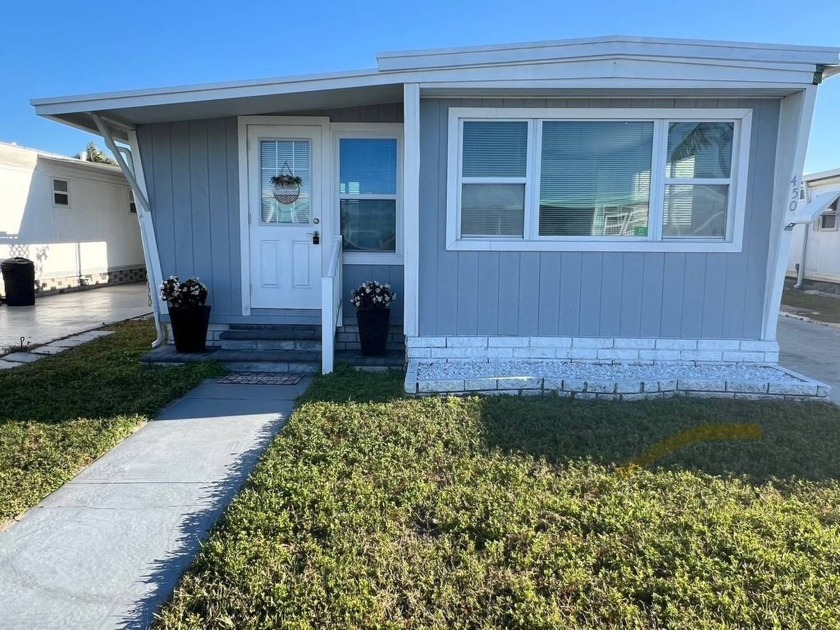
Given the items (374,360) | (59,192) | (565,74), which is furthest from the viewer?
(59,192)

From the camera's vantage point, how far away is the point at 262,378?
5.46 m

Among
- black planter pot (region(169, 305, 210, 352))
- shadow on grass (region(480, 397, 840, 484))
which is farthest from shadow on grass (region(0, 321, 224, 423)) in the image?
shadow on grass (region(480, 397, 840, 484))

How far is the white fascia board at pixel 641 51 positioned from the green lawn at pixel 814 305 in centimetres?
599

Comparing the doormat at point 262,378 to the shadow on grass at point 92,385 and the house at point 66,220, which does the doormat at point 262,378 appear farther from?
the house at point 66,220

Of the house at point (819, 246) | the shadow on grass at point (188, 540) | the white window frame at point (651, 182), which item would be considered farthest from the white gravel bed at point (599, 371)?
the house at point (819, 246)

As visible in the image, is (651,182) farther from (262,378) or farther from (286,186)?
(262,378)

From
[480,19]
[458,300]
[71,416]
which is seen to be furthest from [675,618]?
[480,19]

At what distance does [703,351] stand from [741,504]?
103 inches

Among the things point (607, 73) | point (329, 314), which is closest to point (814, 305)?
point (607, 73)

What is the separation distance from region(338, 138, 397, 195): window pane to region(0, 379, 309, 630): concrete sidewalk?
2726 mm

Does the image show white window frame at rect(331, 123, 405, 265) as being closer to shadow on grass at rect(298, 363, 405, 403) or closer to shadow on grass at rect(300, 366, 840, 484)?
shadow on grass at rect(298, 363, 405, 403)

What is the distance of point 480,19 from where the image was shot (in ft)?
34.4

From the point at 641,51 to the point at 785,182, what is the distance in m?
1.62

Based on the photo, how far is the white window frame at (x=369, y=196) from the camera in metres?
6.04
